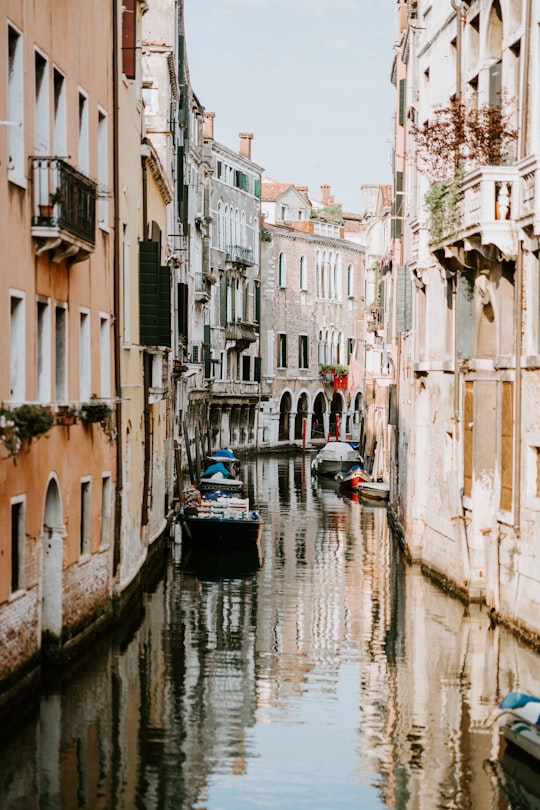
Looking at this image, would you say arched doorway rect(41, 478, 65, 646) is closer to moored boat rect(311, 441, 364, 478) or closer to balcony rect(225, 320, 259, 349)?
moored boat rect(311, 441, 364, 478)

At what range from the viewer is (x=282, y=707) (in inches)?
535

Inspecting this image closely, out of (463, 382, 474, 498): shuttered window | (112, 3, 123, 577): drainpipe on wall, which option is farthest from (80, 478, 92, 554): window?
(463, 382, 474, 498): shuttered window

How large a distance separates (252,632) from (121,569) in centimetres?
186

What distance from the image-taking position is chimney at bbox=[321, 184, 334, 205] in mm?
80375

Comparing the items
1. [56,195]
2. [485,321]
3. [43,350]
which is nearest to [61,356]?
[43,350]

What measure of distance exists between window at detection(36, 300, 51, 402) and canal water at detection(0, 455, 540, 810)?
284 cm

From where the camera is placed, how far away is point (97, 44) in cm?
1617

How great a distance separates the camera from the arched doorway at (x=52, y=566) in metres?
13.8

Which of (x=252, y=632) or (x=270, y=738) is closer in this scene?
(x=270, y=738)

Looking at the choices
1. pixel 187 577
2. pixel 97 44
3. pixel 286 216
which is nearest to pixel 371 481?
pixel 187 577

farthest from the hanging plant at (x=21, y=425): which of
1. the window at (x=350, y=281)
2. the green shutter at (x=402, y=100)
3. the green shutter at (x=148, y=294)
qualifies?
the window at (x=350, y=281)

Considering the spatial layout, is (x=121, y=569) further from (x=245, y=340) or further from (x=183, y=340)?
(x=245, y=340)

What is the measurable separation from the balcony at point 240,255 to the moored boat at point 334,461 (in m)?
13.0

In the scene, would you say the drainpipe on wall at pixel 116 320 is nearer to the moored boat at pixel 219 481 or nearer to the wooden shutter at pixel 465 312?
the wooden shutter at pixel 465 312
